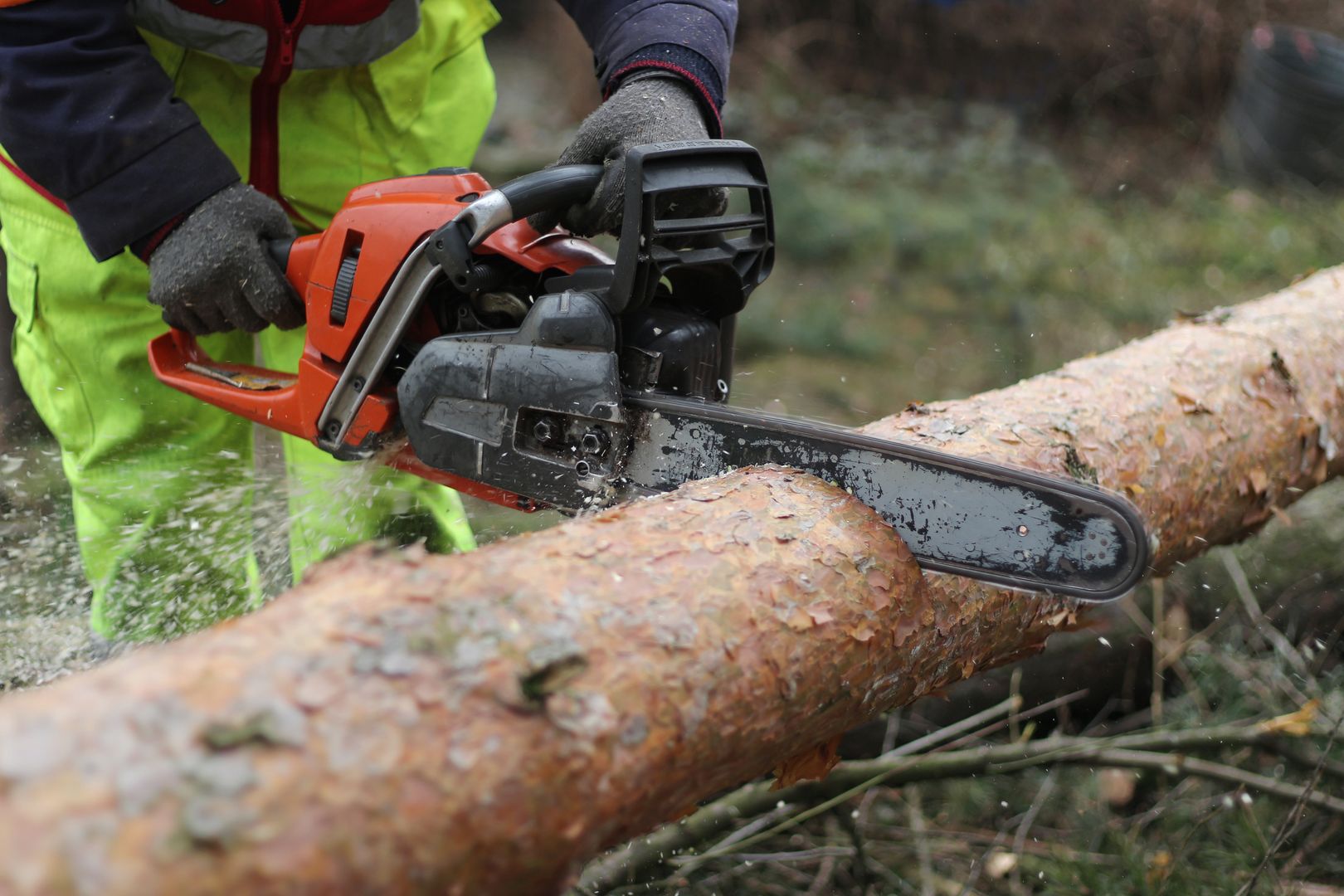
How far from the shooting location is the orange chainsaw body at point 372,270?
1.80 meters

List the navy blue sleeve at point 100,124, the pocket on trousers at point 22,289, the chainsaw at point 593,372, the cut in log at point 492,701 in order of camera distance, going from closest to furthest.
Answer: the cut in log at point 492,701 → the chainsaw at point 593,372 → the navy blue sleeve at point 100,124 → the pocket on trousers at point 22,289

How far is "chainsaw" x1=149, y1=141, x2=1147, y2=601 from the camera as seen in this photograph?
146cm

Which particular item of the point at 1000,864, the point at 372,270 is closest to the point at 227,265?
the point at 372,270

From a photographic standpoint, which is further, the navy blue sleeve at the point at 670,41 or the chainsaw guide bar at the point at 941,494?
the navy blue sleeve at the point at 670,41

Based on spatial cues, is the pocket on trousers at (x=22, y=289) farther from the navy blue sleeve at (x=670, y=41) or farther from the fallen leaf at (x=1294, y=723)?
the fallen leaf at (x=1294, y=723)

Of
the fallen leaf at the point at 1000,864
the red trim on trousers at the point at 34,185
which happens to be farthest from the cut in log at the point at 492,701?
the red trim on trousers at the point at 34,185

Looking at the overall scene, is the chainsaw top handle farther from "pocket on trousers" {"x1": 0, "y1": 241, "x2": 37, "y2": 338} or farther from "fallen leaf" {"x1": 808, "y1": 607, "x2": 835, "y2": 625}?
"pocket on trousers" {"x1": 0, "y1": 241, "x2": 37, "y2": 338}

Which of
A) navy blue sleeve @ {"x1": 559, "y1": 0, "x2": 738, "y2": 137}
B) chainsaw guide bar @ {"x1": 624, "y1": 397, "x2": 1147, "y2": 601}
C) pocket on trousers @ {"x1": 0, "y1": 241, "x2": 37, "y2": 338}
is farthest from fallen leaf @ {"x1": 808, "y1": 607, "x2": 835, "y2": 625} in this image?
pocket on trousers @ {"x1": 0, "y1": 241, "x2": 37, "y2": 338}

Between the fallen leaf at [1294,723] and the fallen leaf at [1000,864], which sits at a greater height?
the fallen leaf at [1294,723]

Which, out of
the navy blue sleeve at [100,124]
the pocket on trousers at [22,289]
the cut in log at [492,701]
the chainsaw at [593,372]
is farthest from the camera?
the pocket on trousers at [22,289]

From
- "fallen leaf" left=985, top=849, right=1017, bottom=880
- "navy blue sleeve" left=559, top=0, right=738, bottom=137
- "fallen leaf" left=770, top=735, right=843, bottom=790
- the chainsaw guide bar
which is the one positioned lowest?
"fallen leaf" left=985, top=849, right=1017, bottom=880

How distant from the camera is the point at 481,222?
170cm

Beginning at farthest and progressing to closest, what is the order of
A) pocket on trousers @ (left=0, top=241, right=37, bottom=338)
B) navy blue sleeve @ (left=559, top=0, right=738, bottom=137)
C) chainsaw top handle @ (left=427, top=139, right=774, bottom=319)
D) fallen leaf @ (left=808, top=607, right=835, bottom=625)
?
1. pocket on trousers @ (left=0, top=241, right=37, bottom=338)
2. navy blue sleeve @ (left=559, top=0, right=738, bottom=137)
3. chainsaw top handle @ (left=427, top=139, right=774, bottom=319)
4. fallen leaf @ (left=808, top=607, right=835, bottom=625)

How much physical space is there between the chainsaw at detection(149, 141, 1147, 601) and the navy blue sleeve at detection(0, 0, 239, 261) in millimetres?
241
